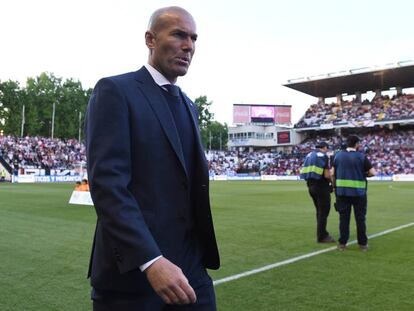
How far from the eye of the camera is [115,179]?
186 cm

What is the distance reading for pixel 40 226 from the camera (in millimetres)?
10797

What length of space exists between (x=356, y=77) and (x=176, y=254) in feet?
217

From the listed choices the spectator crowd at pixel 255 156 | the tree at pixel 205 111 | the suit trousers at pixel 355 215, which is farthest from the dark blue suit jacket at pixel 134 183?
the tree at pixel 205 111

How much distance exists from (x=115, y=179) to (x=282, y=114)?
83480 millimetres

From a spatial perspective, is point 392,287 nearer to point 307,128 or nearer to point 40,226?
point 40,226

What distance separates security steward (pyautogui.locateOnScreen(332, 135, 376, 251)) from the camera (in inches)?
316

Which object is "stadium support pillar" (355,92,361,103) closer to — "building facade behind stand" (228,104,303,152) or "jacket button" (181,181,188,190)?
"building facade behind stand" (228,104,303,152)

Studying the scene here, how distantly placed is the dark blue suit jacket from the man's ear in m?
0.12

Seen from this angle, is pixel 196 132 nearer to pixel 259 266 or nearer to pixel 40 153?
pixel 259 266

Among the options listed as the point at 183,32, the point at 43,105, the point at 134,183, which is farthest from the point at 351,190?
the point at 43,105

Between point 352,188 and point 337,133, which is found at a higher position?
point 337,133

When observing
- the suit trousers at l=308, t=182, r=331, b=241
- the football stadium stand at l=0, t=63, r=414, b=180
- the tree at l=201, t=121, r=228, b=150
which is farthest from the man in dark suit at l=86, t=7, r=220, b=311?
the tree at l=201, t=121, r=228, b=150

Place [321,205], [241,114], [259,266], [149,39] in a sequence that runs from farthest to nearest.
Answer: [241,114] → [321,205] → [259,266] → [149,39]

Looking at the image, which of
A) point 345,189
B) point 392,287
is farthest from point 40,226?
point 392,287
